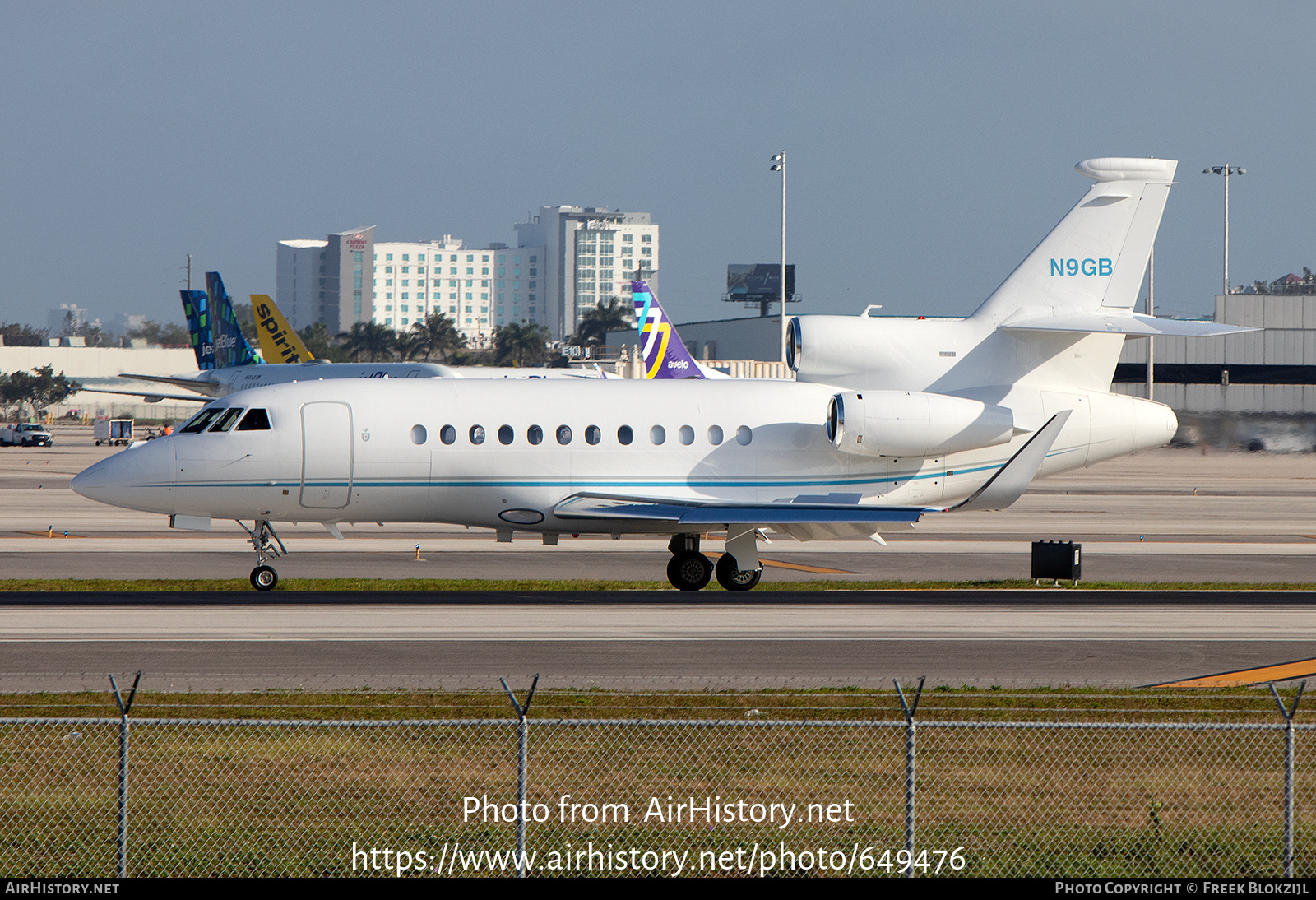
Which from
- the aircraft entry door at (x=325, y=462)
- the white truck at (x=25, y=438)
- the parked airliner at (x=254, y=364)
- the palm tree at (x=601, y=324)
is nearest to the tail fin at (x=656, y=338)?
the parked airliner at (x=254, y=364)

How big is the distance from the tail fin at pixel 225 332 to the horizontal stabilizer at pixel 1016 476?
56.7m

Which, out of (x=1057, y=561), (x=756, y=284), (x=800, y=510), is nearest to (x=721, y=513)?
(x=800, y=510)

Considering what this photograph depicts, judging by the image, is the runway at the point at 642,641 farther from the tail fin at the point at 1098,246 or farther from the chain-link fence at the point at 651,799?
the tail fin at the point at 1098,246

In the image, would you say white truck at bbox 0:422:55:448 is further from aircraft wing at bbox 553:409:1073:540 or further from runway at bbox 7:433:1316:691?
aircraft wing at bbox 553:409:1073:540

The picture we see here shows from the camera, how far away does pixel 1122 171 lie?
28.5 m

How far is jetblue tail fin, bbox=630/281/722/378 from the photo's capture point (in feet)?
188

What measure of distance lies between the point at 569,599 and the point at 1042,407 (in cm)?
1092

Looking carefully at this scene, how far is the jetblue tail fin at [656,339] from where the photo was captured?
188 feet

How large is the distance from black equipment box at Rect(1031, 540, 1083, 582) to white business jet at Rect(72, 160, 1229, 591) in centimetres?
200

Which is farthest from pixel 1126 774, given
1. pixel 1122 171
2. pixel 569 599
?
pixel 1122 171

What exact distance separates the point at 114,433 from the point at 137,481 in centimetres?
7681

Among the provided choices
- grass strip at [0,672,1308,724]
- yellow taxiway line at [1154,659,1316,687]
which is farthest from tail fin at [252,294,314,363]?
yellow taxiway line at [1154,659,1316,687]

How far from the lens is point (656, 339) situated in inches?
2378
